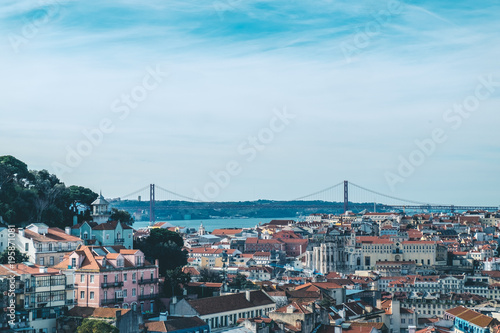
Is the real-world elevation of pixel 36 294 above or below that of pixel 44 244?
below

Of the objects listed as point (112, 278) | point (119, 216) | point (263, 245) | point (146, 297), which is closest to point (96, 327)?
point (112, 278)

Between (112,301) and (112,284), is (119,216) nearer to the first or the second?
(112,284)

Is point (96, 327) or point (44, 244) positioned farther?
point (44, 244)

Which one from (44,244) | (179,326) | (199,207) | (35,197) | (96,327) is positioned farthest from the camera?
(199,207)

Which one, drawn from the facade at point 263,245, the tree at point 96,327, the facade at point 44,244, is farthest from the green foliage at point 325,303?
the facade at point 263,245

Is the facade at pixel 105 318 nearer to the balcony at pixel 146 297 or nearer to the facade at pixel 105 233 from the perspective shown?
the balcony at pixel 146 297

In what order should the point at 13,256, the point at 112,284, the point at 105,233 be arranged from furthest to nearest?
the point at 105,233
the point at 13,256
the point at 112,284

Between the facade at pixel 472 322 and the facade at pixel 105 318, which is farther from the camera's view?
the facade at pixel 472 322
